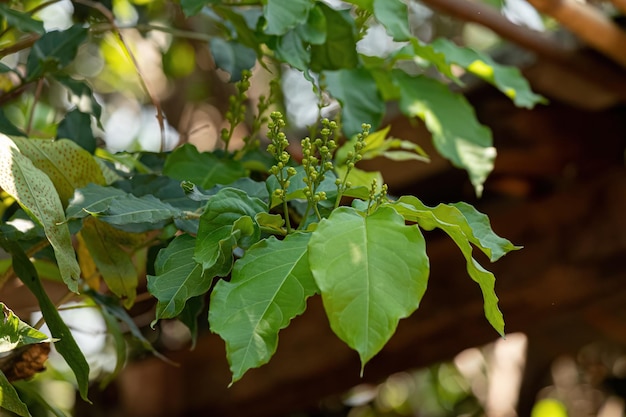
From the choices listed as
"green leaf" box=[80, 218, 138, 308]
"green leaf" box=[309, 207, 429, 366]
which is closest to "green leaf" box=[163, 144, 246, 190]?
"green leaf" box=[80, 218, 138, 308]

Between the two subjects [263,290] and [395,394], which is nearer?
[263,290]

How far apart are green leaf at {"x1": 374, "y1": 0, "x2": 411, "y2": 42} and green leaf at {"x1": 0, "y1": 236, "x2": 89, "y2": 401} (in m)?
0.42

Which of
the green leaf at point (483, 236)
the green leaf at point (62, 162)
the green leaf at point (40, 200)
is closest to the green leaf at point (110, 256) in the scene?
the green leaf at point (62, 162)

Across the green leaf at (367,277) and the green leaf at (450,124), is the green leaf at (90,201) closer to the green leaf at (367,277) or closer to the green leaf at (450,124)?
the green leaf at (367,277)

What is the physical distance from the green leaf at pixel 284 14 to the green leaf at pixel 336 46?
0.11 meters

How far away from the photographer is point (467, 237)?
603 millimetres

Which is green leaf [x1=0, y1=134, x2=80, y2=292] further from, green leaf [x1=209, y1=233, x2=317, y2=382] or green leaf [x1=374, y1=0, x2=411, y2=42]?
green leaf [x1=374, y1=0, x2=411, y2=42]

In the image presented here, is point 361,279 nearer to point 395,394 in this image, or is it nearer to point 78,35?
point 78,35

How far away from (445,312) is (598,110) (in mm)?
516

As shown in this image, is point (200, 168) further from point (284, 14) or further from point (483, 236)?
point (483, 236)

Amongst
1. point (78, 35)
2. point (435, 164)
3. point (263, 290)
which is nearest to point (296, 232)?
point (263, 290)

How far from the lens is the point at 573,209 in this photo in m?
1.67

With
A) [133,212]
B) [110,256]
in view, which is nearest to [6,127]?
[110,256]

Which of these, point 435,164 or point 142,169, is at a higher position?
point 142,169
